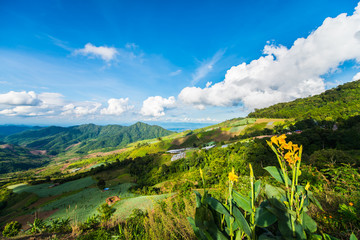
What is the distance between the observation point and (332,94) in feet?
324

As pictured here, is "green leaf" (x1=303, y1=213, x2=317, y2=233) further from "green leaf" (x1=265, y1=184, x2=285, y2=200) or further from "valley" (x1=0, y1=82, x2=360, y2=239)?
"valley" (x1=0, y1=82, x2=360, y2=239)

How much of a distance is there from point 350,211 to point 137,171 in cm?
4903

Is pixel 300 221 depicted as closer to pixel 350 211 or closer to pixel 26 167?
pixel 350 211

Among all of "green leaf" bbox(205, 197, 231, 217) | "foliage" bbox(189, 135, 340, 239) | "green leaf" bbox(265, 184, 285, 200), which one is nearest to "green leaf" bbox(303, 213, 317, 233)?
"foliage" bbox(189, 135, 340, 239)

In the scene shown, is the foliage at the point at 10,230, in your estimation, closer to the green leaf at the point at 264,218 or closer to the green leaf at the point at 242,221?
the green leaf at the point at 242,221

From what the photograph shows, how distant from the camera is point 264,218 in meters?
1.03

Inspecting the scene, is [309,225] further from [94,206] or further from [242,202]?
[94,206]

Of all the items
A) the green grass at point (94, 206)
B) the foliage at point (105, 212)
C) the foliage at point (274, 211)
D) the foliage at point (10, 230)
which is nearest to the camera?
the foliage at point (274, 211)

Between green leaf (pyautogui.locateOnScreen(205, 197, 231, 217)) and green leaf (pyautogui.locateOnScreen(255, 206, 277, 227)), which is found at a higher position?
green leaf (pyautogui.locateOnScreen(205, 197, 231, 217))

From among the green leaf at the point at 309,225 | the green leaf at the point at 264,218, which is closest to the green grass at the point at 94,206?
the green leaf at the point at 264,218

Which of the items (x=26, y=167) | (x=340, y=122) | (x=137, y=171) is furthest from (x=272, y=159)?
(x=26, y=167)

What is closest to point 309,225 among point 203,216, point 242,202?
point 242,202

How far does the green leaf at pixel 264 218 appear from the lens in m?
0.99

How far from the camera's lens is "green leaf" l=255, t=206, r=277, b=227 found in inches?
39.1
